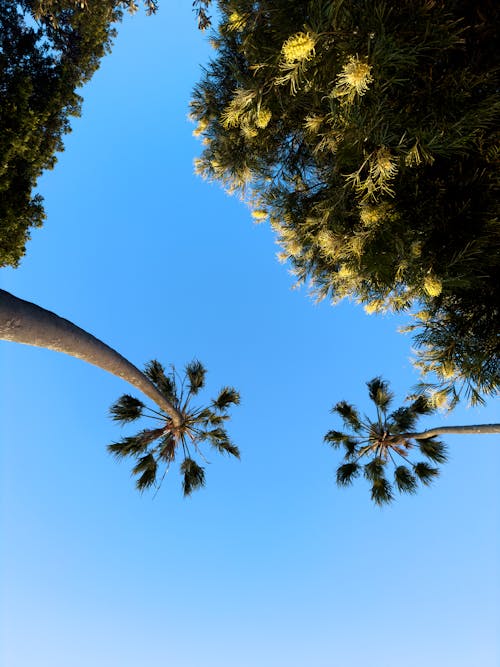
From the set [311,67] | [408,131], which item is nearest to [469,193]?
[408,131]

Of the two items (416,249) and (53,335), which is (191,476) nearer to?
(53,335)

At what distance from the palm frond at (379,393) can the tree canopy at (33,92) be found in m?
10.7

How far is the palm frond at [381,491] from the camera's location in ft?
29.7

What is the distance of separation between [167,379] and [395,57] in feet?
25.5

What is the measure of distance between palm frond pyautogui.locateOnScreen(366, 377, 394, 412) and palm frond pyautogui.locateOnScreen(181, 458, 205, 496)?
17.2 feet

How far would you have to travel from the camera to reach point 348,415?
404 inches

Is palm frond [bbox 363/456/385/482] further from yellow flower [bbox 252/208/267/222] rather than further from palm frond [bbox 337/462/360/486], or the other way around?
yellow flower [bbox 252/208/267/222]

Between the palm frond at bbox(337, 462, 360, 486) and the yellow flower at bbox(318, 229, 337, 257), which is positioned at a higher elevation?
the yellow flower at bbox(318, 229, 337, 257)

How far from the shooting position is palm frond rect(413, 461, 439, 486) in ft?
29.9

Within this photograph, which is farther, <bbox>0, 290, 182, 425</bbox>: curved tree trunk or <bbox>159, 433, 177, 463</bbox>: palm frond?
<bbox>159, 433, 177, 463</bbox>: palm frond

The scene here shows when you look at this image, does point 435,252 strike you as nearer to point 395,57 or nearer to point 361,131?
point 361,131

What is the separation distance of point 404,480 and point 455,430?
1.82m

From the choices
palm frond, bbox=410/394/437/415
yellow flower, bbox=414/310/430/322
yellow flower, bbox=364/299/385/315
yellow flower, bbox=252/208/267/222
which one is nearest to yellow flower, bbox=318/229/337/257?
yellow flower, bbox=364/299/385/315

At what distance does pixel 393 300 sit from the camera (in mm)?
8031
